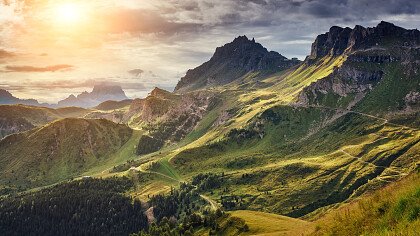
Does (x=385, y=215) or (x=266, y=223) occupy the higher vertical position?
(x=385, y=215)

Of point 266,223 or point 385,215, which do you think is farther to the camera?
point 266,223

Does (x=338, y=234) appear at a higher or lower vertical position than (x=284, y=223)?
higher

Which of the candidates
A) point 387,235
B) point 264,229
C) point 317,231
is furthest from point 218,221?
point 387,235

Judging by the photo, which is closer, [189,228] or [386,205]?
[386,205]

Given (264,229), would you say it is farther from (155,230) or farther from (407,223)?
(155,230)

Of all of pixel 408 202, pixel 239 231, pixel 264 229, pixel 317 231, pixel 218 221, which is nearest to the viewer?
pixel 408 202

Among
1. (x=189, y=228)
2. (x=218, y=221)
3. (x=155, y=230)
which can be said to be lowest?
(x=155, y=230)

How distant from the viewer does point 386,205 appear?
2841 centimetres

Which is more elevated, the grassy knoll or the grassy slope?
the grassy slope

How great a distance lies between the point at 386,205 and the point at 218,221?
340 ft

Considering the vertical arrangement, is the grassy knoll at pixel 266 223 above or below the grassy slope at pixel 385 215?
below

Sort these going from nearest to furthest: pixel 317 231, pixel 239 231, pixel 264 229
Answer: pixel 317 231, pixel 264 229, pixel 239 231

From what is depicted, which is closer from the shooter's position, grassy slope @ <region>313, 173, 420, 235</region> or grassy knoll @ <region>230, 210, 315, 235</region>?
grassy slope @ <region>313, 173, 420, 235</region>

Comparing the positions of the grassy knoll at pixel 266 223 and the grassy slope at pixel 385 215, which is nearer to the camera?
the grassy slope at pixel 385 215
